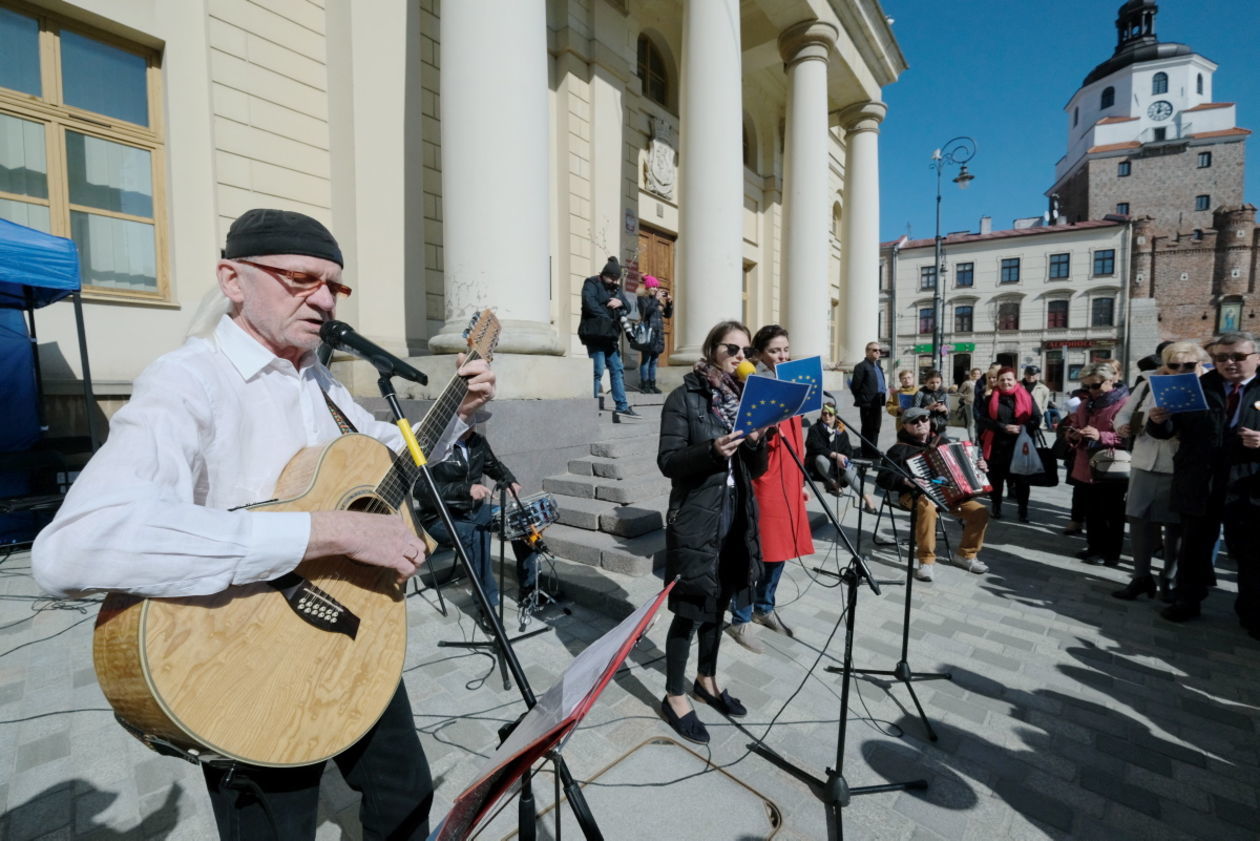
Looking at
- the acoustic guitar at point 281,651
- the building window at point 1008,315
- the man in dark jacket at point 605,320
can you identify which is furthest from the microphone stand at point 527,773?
the building window at point 1008,315

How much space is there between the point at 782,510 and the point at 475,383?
8.27 ft

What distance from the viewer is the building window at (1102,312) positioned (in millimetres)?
36250

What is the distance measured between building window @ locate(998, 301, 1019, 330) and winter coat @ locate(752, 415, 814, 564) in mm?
44092

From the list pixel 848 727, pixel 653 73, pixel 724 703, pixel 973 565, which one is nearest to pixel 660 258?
pixel 653 73

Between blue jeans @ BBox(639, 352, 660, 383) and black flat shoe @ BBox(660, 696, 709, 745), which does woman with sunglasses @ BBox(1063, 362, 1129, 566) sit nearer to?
black flat shoe @ BBox(660, 696, 709, 745)

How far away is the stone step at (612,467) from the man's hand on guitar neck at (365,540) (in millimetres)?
4324

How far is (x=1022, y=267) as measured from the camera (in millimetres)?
38344

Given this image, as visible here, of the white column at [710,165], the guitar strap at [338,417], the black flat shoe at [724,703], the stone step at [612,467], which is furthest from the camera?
the white column at [710,165]

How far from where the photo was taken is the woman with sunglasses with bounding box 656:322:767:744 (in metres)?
2.62

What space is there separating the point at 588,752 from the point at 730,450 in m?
1.55

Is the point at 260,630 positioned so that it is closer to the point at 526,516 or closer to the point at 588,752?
the point at 588,752

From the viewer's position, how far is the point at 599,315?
6.81m

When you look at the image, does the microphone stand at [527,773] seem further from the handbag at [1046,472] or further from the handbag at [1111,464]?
the handbag at [1046,472]

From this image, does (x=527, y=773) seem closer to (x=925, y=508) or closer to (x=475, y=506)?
(x=475, y=506)
